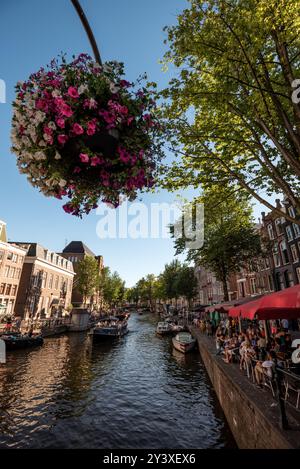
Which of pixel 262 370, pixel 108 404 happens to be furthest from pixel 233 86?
pixel 108 404

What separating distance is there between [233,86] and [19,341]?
2805cm

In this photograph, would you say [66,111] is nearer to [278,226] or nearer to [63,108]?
[63,108]

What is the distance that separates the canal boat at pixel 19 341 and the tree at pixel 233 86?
23812 mm

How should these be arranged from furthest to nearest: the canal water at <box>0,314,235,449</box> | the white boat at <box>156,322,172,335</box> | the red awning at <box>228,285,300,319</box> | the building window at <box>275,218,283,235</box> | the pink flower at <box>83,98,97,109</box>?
the white boat at <box>156,322,172,335</box> → the building window at <box>275,218,283,235</box> → the canal water at <box>0,314,235,449</box> → the red awning at <box>228,285,300,319</box> → the pink flower at <box>83,98,97,109</box>

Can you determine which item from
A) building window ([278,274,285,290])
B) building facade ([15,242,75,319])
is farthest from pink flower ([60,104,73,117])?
building facade ([15,242,75,319])

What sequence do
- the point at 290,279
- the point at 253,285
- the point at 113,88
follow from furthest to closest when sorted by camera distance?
the point at 253,285 → the point at 290,279 → the point at 113,88

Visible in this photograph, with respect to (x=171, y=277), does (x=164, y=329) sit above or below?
below

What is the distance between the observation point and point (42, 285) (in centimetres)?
4706

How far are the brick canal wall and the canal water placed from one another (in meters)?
0.95

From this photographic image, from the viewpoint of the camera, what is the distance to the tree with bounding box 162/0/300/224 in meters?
7.38

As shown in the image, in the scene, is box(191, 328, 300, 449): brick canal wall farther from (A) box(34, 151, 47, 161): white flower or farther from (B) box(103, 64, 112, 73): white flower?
(B) box(103, 64, 112, 73): white flower

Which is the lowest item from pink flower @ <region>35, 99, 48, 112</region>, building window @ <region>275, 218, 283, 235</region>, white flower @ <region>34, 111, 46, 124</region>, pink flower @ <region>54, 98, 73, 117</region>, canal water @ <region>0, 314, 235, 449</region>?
canal water @ <region>0, 314, 235, 449</region>

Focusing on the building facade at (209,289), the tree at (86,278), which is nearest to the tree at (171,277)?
the building facade at (209,289)

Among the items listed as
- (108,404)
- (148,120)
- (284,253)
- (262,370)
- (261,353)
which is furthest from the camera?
(284,253)
